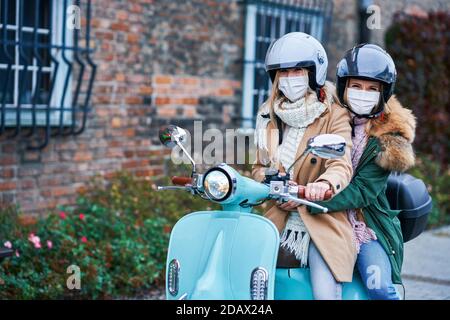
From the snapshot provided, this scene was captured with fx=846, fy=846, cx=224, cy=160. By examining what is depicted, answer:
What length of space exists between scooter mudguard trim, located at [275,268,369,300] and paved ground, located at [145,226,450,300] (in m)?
2.68

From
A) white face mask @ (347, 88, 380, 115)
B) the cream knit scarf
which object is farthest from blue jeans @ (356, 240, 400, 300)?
white face mask @ (347, 88, 380, 115)

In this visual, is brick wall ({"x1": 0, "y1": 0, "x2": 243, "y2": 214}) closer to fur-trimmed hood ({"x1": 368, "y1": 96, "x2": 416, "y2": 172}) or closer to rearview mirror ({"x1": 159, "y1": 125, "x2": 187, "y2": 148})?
rearview mirror ({"x1": 159, "y1": 125, "x2": 187, "y2": 148})

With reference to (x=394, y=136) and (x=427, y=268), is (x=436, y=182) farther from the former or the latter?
(x=394, y=136)

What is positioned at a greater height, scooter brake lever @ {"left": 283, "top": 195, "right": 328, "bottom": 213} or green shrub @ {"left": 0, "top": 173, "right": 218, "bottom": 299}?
scooter brake lever @ {"left": 283, "top": 195, "right": 328, "bottom": 213}

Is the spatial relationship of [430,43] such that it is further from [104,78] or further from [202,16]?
[104,78]

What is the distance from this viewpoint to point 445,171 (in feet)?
36.4

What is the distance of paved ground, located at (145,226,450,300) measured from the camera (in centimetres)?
654

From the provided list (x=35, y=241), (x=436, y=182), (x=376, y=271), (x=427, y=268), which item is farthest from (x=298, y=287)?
(x=436, y=182)

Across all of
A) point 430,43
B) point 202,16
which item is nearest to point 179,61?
point 202,16

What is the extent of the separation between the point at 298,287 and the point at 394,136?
814mm

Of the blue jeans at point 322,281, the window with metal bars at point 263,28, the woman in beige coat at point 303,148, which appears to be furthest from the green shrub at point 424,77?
the blue jeans at point 322,281

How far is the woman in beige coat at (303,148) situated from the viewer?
362 cm

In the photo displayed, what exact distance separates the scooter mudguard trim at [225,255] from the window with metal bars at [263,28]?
561 cm

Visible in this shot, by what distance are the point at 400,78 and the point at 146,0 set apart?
411cm
